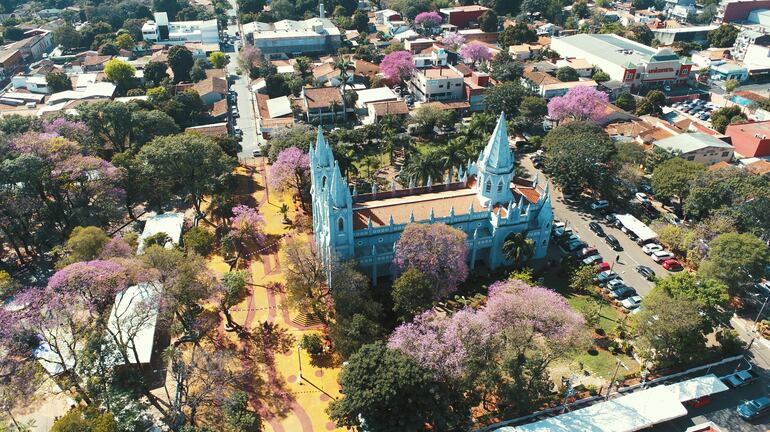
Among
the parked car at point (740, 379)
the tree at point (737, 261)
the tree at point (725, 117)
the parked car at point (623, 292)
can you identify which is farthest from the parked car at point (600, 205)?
the tree at point (725, 117)

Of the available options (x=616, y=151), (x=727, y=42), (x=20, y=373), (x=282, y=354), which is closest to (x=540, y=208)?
(x=616, y=151)

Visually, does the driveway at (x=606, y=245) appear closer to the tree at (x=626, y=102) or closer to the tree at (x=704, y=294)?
the tree at (x=704, y=294)

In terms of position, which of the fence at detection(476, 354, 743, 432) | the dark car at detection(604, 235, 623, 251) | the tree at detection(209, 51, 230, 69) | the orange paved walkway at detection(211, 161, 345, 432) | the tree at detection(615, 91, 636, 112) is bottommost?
the orange paved walkway at detection(211, 161, 345, 432)

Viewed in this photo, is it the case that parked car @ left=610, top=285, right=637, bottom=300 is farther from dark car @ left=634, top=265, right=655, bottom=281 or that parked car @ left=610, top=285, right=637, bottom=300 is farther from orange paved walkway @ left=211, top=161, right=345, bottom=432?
orange paved walkway @ left=211, top=161, right=345, bottom=432

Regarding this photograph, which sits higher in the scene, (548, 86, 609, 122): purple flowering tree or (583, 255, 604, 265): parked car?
(548, 86, 609, 122): purple flowering tree

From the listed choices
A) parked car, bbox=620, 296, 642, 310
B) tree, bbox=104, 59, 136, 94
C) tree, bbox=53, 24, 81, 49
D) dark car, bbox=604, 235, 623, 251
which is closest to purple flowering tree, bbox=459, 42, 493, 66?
dark car, bbox=604, 235, 623, 251

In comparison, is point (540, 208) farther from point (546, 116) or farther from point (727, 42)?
point (727, 42)

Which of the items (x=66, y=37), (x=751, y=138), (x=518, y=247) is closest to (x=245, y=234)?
(x=518, y=247)
